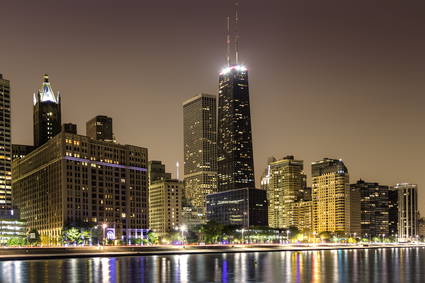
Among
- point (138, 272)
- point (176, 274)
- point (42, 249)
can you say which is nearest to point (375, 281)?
point (176, 274)

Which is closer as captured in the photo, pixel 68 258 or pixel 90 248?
pixel 68 258

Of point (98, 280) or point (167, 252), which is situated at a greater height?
point (98, 280)

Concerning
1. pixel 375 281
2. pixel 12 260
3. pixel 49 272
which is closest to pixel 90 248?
pixel 12 260

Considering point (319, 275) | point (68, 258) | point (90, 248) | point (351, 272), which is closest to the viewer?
point (319, 275)

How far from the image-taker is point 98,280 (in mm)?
87312

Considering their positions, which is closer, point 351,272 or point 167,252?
point 351,272

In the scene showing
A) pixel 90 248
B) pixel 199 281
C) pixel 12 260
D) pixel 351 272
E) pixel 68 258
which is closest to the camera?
pixel 199 281

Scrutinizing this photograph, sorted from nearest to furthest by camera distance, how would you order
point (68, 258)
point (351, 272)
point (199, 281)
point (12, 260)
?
point (199, 281), point (351, 272), point (12, 260), point (68, 258)

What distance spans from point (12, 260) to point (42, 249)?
869 inches

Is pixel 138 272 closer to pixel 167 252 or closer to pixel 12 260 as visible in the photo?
pixel 12 260

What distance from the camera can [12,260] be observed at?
14575 cm

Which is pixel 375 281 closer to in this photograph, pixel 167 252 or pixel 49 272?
pixel 49 272

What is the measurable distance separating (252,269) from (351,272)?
816 inches

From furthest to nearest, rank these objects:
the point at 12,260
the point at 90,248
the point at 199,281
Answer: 1. the point at 90,248
2. the point at 12,260
3. the point at 199,281
